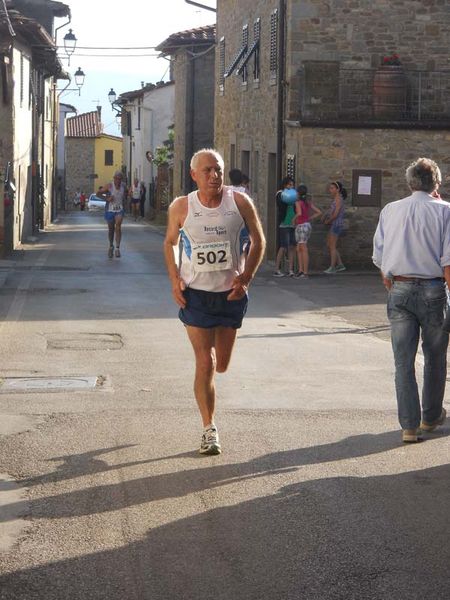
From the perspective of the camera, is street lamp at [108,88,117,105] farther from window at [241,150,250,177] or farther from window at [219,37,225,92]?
window at [241,150,250,177]

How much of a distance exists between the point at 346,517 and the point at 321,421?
7.89ft

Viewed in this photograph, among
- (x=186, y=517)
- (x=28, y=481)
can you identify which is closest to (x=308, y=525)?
(x=186, y=517)

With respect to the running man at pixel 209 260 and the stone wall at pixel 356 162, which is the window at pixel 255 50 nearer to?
the stone wall at pixel 356 162

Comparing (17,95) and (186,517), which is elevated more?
(17,95)

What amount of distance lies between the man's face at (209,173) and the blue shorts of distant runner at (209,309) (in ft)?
1.97

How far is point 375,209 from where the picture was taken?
75.2ft

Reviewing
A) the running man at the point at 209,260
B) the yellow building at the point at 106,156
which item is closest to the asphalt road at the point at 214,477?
the running man at the point at 209,260

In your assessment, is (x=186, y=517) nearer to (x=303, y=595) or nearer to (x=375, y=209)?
(x=303, y=595)

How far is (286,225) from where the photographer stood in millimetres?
21312

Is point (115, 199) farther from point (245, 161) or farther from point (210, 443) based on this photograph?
point (210, 443)

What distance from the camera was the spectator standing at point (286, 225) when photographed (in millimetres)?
21156

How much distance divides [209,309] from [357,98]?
1702 centimetres

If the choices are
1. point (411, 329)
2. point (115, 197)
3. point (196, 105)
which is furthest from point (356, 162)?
point (196, 105)

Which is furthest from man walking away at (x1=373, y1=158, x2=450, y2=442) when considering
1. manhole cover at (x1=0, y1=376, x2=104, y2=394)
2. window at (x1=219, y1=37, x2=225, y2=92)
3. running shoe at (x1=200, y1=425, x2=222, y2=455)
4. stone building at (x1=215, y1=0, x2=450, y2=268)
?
window at (x1=219, y1=37, x2=225, y2=92)
